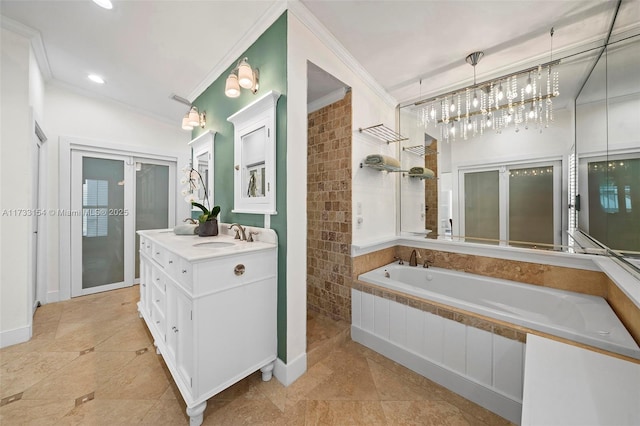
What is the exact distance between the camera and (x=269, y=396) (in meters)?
1.47

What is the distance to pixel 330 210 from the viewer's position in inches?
94.4

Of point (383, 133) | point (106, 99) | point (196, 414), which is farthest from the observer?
point (106, 99)

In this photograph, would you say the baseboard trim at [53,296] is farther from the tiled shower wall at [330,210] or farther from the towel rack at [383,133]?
the towel rack at [383,133]

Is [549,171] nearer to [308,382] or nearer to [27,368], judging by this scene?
[308,382]

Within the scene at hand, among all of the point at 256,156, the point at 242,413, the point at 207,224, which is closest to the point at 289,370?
the point at 242,413

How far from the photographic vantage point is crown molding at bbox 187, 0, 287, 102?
5.22 ft

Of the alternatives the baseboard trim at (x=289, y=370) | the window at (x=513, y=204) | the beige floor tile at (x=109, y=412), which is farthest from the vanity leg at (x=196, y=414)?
the window at (x=513, y=204)

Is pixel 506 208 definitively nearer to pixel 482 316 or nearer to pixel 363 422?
pixel 482 316

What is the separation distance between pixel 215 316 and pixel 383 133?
233 cm

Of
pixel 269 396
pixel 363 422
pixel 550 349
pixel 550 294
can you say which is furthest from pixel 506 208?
pixel 269 396

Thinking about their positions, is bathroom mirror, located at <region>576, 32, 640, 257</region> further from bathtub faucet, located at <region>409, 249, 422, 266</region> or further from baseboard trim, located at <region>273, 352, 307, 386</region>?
baseboard trim, located at <region>273, 352, 307, 386</region>

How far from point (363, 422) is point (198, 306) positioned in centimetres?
114

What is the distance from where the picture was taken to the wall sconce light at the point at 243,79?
1.66 m

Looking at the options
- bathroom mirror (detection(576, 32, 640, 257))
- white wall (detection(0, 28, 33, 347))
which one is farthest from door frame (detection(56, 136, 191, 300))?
bathroom mirror (detection(576, 32, 640, 257))
